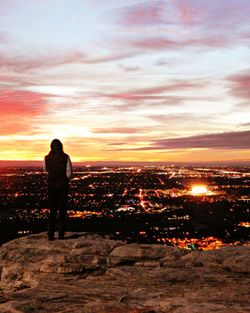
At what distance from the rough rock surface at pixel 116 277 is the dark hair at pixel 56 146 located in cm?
310

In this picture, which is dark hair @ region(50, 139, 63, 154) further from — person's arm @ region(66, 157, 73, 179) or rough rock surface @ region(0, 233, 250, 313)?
rough rock surface @ region(0, 233, 250, 313)

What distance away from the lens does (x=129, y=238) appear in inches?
4176

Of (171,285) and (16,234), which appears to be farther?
(16,234)

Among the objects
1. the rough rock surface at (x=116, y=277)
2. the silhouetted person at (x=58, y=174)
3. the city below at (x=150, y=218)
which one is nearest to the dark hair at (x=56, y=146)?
the silhouetted person at (x=58, y=174)

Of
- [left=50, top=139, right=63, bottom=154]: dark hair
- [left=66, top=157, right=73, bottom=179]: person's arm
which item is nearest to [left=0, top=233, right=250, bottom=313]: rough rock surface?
[left=66, top=157, right=73, bottom=179]: person's arm

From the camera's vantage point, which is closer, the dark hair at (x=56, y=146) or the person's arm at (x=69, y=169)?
the dark hair at (x=56, y=146)

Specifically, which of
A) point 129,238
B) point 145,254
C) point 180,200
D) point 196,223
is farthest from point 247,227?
point 145,254

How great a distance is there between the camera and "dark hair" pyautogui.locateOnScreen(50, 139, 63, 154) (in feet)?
44.6

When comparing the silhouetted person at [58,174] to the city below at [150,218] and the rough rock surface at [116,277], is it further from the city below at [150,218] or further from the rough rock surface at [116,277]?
the city below at [150,218]

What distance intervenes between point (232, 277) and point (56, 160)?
22.2ft

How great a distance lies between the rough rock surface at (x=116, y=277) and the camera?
8602 millimetres

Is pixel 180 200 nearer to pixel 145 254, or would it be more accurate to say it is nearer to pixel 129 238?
pixel 129 238

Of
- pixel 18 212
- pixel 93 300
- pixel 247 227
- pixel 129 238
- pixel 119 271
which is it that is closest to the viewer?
pixel 93 300

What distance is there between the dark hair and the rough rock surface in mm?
3096
